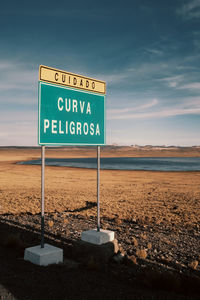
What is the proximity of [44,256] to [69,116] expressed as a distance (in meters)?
3.12

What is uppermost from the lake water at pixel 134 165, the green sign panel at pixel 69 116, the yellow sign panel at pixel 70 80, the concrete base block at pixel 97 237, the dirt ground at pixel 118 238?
the yellow sign panel at pixel 70 80

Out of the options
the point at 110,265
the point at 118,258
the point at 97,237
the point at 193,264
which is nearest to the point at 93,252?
the point at 97,237

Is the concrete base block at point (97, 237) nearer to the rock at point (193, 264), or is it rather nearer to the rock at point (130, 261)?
the rock at point (130, 261)

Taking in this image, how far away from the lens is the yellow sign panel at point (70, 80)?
18.3ft

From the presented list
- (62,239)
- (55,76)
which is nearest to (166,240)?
(62,239)

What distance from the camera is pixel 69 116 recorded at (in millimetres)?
6129

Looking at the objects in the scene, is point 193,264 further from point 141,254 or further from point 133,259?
point 133,259

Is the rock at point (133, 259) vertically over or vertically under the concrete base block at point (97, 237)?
under

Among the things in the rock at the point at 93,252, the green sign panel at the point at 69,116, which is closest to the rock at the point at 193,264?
the rock at the point at 93,252

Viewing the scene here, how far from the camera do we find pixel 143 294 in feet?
13.4

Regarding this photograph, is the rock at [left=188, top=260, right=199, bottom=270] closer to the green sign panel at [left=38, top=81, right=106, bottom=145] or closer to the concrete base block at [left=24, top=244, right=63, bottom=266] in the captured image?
the concrete base block at [left=24, top=244, right=63, bottom=266]

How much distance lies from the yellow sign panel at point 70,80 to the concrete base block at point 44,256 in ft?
11.8

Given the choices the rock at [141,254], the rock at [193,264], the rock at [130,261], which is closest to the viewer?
the rock at [130,261]

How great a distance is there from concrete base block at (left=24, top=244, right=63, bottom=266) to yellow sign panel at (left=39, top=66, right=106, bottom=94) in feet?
11.8
